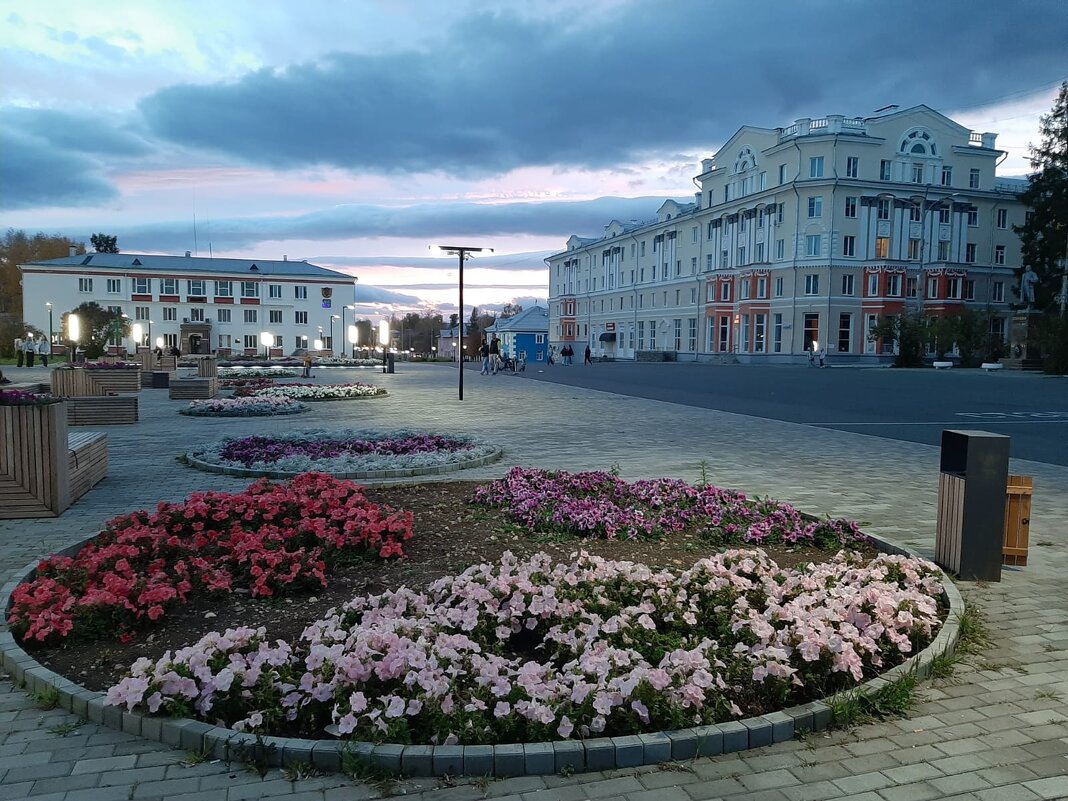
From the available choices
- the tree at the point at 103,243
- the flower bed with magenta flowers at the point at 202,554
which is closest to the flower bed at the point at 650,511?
the flower bed with magenta flowers at the point at 202,554

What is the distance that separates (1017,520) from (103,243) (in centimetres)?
12661

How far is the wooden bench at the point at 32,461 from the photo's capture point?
24.6 feet

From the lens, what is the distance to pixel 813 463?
1141 centimetres

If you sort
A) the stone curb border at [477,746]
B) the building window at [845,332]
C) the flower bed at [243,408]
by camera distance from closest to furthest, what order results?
the stone curb border at [477,746]
the flower bed at [243,408]
the building window at [845,332]

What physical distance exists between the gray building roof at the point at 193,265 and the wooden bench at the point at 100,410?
7533 centimetres

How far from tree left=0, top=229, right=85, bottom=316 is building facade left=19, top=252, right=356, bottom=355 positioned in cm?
775

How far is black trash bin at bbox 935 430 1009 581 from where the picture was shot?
5.84 meters

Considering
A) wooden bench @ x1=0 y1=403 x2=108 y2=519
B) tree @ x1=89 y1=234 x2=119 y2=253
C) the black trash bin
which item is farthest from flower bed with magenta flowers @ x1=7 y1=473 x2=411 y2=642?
tree @ x1=89 y1=234 x2=119 y2=253

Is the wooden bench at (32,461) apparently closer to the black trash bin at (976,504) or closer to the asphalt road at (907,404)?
the black trash bin at (976,504)

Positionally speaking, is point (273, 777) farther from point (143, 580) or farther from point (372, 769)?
point (143, 580)

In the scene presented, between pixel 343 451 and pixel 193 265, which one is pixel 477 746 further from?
pixel 193 265

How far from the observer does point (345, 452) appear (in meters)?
11.5

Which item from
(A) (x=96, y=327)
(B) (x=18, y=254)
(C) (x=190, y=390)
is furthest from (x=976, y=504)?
(B) (x=18, y=254)

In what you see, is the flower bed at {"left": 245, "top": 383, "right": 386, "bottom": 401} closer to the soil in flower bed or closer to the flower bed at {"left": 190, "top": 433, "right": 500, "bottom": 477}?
the flower bed at {"left": 190, "top": 433, "right": 500, "bottom": 477}
